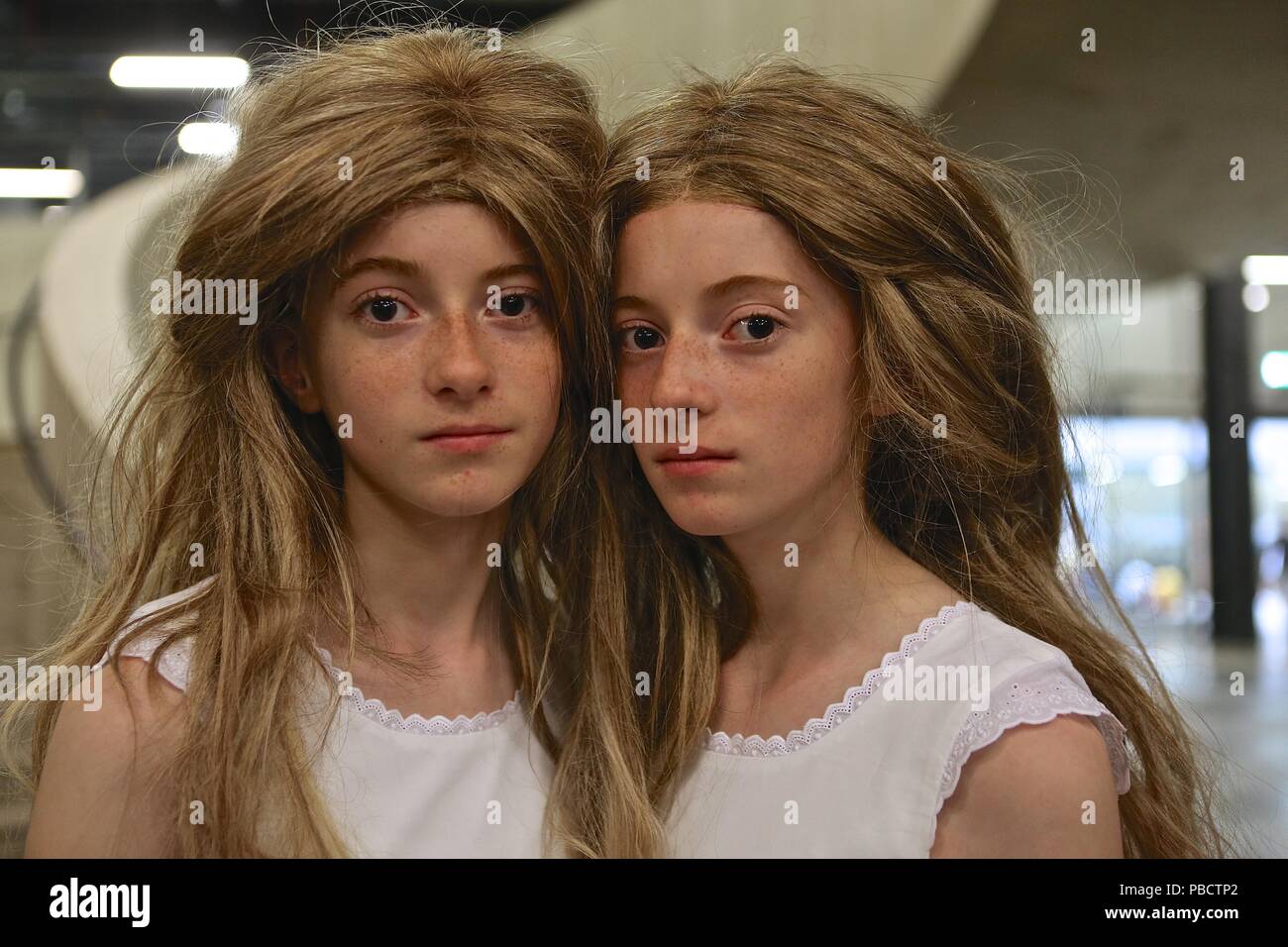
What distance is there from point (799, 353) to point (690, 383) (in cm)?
15

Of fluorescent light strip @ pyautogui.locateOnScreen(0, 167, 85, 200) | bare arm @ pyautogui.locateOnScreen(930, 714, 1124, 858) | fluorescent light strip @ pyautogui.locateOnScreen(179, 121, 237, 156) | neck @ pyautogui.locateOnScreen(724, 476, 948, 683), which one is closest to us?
bare arm @ pyautogui.locateOnScreen(930, 714, 1124, 858)

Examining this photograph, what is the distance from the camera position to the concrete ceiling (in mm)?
1920

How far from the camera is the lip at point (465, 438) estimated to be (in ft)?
4.44

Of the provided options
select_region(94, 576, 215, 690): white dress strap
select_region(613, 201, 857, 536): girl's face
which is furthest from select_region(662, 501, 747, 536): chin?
select_region(94, 576, 215, 690): white dress strap

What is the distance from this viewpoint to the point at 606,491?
1582 millimetres

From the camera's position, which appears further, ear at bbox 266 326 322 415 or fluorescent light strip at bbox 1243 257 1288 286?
fluorescent light strip at bbox 1243 257 1288 286

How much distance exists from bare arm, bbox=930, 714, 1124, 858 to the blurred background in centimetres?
47

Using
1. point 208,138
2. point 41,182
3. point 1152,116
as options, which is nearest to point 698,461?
point 208,138

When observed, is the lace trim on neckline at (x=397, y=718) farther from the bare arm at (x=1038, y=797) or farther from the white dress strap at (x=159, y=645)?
the bare arm at (x=1038, y=797)

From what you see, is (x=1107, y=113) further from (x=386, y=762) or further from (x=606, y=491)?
(x=386, y=762)

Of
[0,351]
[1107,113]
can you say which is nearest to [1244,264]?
[1107,113]

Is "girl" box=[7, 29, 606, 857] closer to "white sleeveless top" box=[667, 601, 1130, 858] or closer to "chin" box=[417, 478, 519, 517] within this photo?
"chin" box=[417, 478, 519, 517]

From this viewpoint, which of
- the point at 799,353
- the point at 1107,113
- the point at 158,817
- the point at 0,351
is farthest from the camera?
the point at 0,351

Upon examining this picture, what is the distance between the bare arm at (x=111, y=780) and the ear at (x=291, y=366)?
1.32ft
